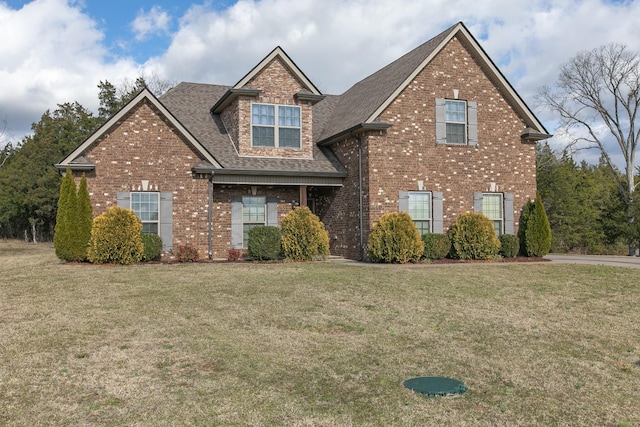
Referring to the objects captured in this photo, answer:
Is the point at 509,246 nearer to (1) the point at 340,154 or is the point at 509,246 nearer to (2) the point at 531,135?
(2) the point at 531,135

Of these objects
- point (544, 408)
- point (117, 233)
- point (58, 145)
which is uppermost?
point (58, 145)

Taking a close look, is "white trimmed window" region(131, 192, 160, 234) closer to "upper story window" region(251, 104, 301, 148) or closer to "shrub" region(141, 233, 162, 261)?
"shrub" region(141, 233, 162, 261)

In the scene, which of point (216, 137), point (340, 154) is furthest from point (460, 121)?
point (216, 137)

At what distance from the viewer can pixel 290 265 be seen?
16.5 meters

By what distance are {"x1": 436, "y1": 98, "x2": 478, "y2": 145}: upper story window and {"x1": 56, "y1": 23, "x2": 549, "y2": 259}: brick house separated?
4 cm

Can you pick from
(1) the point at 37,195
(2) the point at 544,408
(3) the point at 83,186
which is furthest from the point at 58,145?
(2) the point at 544,408

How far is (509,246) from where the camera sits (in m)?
19.5

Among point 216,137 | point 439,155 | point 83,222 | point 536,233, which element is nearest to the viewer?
point 83,222

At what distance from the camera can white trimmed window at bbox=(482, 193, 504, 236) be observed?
66.5 feet

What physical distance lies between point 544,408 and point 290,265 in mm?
11637

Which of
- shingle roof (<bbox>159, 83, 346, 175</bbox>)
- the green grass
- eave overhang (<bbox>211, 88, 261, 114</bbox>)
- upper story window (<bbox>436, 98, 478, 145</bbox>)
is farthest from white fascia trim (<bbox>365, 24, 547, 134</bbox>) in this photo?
the green grass

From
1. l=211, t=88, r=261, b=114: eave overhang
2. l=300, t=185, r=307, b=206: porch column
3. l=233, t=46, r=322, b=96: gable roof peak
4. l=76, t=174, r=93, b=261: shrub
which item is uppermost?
l=233, t=46, r=322, b=96: gable roof peak

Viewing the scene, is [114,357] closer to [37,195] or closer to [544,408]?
[544,408]

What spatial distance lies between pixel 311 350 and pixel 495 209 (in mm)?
14739
